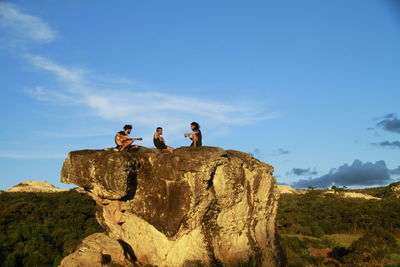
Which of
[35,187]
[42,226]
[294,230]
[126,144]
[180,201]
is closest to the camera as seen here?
[180,201]

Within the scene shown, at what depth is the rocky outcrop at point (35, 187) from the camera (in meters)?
63.4

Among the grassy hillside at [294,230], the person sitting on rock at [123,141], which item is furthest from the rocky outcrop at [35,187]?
the person sitting on rock at [123,141]

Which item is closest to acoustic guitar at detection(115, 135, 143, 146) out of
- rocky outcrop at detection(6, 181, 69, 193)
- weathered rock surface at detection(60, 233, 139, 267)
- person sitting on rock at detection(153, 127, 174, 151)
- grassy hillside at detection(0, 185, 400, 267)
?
person sitting on rock at detection(153, 127, 174, 151)

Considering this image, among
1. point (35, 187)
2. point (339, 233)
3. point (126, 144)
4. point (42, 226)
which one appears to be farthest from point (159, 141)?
point (35, 187)

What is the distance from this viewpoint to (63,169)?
16.6 metres

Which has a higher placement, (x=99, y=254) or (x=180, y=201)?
(x=180, y=201)

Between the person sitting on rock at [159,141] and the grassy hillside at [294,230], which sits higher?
the person sitting on rock at [159,141]

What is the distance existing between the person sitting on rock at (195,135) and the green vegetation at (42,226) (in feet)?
34.0

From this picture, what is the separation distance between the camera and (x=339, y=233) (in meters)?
38.4

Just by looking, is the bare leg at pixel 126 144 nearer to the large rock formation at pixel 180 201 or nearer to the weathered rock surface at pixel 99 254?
the large rock formation at pixel 180 201

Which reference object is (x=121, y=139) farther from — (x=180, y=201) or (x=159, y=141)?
(x=180, y=201)

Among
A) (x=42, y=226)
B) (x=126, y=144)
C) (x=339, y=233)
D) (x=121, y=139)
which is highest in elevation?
(x=121, y=139)

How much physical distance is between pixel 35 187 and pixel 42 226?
35778 mm

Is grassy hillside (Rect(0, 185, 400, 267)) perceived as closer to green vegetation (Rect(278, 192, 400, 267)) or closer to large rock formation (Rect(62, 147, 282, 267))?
green vegetation (Rect(278, 192, 400, 267))
